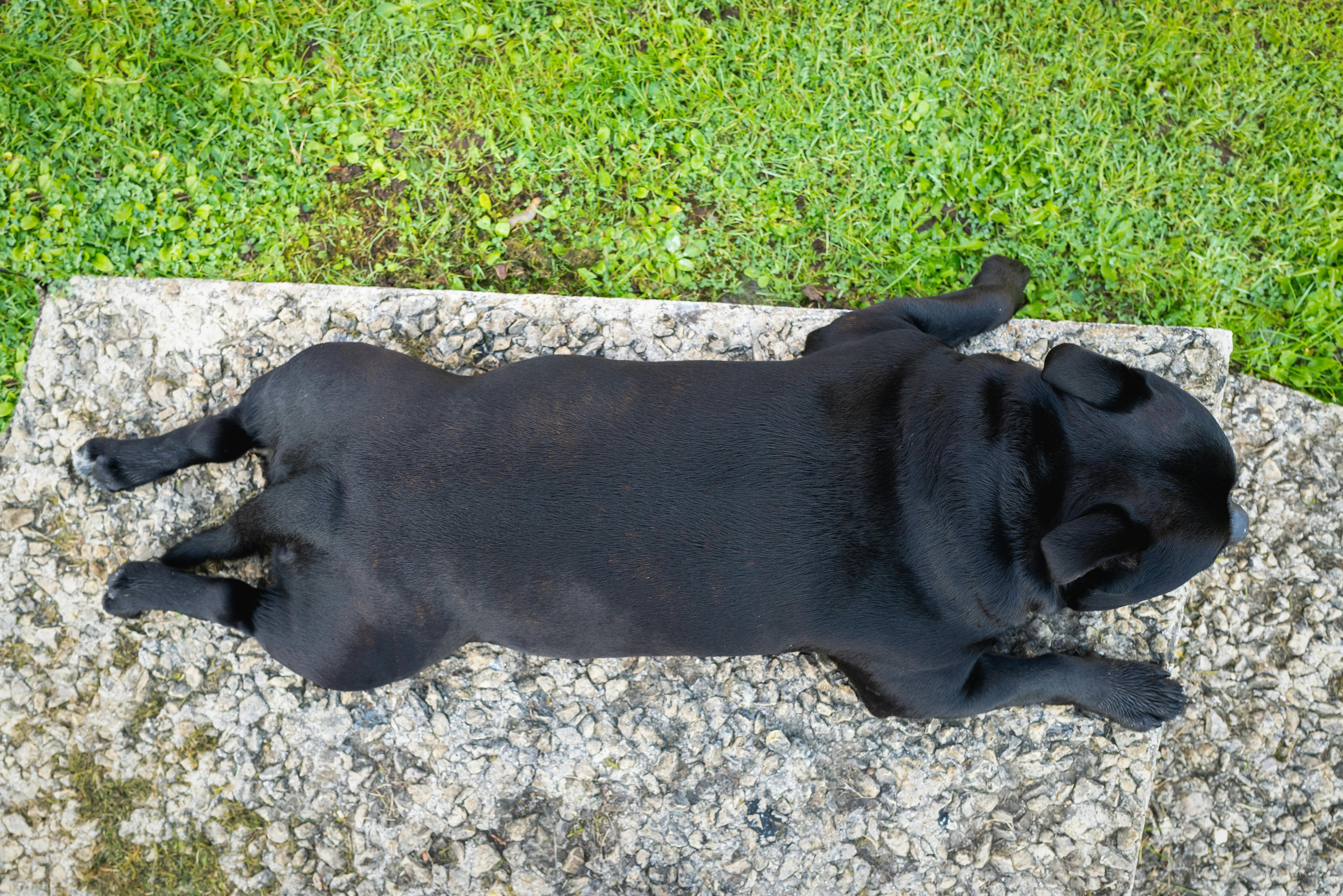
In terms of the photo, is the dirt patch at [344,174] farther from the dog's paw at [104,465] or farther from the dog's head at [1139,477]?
the dog's head at [1139,477]

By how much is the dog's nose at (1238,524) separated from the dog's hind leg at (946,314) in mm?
1222

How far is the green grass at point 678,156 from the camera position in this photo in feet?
14.0

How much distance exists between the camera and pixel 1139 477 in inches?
107

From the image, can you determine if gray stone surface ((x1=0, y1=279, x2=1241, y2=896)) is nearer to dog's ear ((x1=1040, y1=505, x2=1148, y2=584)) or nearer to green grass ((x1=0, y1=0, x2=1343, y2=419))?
dog's ear ((x1=1040, y1=505, x2=1148, y2=584))

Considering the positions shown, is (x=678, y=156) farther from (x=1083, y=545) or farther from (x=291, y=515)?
(x=1083, y=545)

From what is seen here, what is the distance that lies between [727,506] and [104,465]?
2783 millimetres

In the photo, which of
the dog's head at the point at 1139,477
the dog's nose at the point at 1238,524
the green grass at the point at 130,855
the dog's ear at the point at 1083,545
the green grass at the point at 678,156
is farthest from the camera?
the green grass at the point at 678,156

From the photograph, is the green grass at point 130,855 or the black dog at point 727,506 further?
the green grass at point 130,855

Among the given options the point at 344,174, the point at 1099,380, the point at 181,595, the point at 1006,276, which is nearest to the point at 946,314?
the point at 1006,276

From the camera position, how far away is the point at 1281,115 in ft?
14.9

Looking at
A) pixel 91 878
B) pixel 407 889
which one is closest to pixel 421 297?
pixel 407 889

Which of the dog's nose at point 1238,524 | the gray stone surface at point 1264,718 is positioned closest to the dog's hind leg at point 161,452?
the dog's nose at point 1238,524

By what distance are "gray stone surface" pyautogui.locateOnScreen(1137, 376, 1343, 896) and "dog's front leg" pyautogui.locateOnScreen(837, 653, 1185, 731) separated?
37 cm

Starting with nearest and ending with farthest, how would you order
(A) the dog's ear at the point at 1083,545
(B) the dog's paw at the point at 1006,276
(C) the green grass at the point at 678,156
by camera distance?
(A) the dog's ear at the point at 1083,545 → (B) the dog's paw at the point at 1006,276 → (C) the green grass at the point at 678,156
